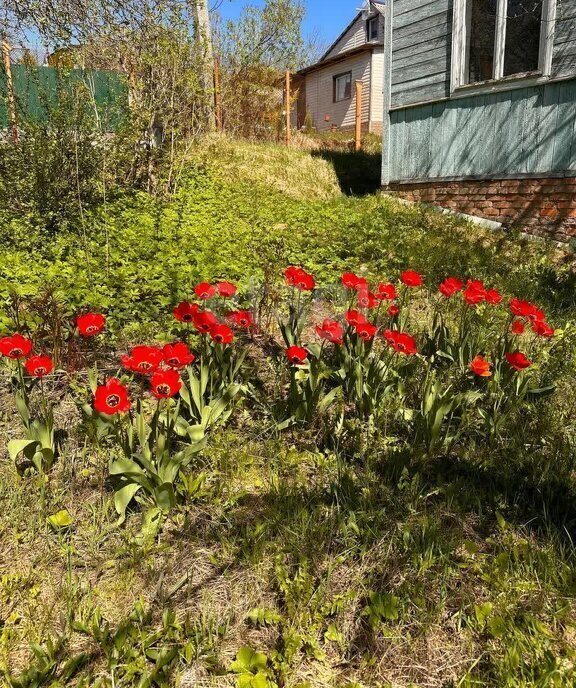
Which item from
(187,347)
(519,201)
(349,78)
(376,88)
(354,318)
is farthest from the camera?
(349,78)

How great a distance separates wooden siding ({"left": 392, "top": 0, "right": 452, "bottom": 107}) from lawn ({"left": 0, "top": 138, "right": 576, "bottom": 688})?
4985 millimetres

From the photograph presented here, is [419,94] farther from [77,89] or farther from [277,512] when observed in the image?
[277,512]

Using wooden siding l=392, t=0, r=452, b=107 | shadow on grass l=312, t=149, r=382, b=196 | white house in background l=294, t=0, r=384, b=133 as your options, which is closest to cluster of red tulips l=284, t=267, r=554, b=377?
wooden siding l=392, t=0, r=452, b=107

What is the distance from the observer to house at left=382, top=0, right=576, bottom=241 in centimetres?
604

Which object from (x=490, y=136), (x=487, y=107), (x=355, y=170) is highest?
(x=487, y=107)

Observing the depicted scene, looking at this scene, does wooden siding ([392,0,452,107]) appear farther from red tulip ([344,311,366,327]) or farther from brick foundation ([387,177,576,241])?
red tulip ([344,311,366,327])

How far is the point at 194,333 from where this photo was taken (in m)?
3.63

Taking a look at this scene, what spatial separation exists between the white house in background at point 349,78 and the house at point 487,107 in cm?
1539

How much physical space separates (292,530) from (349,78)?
88.8ft

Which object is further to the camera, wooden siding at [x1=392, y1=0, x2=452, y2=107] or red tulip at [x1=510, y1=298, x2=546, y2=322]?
wooden siding at [x1=392, y1=0, x2=452, y2=107]

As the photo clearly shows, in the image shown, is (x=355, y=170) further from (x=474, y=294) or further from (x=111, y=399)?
(x=111, y=399)

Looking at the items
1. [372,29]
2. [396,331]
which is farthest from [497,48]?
[372,29]

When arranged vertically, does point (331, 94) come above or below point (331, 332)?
above

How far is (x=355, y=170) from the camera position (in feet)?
35.3
